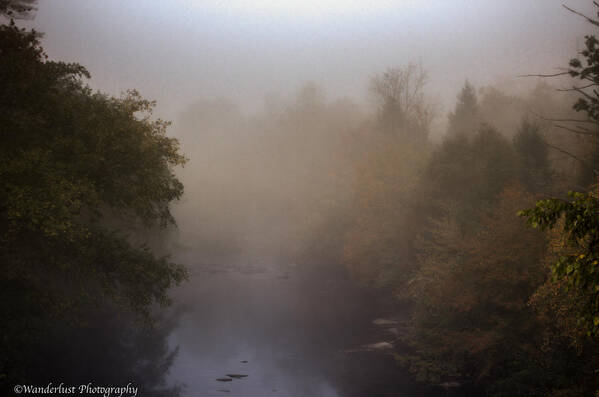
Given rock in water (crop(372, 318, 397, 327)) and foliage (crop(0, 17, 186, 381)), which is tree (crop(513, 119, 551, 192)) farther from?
foliage (crop(0, 17, 186, 381))

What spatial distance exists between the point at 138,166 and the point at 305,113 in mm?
78524

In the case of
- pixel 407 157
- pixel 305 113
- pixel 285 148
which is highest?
pixel 305 113

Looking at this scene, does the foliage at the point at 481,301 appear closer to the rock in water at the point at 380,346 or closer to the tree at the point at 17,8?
the rock in water at the point at 380,346

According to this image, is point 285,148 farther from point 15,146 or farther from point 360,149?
point 15,146

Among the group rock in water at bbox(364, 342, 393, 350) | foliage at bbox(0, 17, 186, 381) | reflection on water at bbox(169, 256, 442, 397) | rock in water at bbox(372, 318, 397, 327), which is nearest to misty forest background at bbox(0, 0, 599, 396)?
foliage at bbox(0, 17, 186, 381)

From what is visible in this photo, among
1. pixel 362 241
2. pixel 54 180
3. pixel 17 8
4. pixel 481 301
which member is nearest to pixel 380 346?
pixel 481 301

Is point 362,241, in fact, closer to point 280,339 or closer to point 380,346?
point 280,339

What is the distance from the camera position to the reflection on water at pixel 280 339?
2339 cm

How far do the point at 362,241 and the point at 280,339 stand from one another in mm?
15872

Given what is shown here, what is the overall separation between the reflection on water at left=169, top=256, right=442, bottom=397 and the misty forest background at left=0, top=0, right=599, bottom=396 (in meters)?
1.76

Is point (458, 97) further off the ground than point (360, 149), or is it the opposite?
point (458, 97)

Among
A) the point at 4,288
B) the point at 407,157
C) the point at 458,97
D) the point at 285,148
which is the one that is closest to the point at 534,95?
the point at 458,97

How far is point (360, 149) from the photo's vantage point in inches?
2547

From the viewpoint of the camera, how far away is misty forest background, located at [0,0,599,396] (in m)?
14.8
